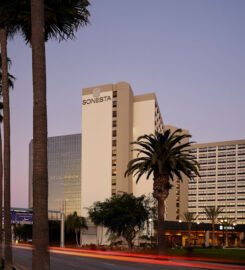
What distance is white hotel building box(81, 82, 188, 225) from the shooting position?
144 metres

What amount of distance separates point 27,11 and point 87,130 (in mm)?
138705

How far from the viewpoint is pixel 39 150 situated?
426 inches

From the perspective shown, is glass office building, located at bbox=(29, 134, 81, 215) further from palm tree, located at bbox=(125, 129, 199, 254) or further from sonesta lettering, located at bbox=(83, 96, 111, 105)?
palm tree, located at bbox=(125, 129, 199, 254)

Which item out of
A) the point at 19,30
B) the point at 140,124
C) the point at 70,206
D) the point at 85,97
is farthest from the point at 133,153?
the point at 19,30

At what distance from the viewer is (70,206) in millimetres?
184750

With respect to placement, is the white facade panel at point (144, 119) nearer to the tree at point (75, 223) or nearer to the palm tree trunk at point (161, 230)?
the tree at point (75, 223)

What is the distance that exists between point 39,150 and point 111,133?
13631 centimetres

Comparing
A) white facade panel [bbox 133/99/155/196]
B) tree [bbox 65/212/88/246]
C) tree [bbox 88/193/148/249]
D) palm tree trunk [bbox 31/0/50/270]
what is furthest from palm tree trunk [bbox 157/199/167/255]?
white facade panel [bbox 133/99/155/196]

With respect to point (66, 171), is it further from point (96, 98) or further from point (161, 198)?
point (161, 198)

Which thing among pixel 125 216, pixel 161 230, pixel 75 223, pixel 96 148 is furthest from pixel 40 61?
pixel 96 148

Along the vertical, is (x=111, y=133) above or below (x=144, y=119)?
below

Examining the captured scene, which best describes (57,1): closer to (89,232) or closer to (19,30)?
(19,30)

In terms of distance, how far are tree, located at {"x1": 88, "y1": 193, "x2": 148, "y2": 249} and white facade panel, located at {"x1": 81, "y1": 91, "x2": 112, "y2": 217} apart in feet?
150

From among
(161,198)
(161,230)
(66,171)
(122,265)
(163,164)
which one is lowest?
(122,265)
